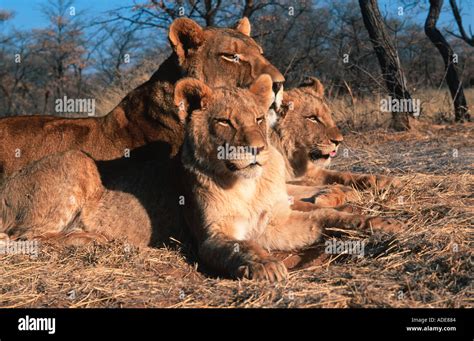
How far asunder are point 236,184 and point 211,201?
0.19 meters

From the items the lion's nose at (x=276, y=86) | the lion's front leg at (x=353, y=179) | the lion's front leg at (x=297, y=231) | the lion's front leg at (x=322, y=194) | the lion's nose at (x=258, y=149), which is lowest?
the lion's front leg at (x=297, y=231)

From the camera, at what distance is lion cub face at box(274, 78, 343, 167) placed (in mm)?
5477

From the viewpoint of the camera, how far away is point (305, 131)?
5.53 metres

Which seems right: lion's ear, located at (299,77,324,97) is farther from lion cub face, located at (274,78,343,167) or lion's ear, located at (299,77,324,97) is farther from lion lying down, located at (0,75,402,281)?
lion lying down, located at (0,75,402,281)

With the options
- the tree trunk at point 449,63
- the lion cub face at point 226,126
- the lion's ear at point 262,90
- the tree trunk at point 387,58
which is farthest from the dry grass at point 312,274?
the tree trunk at point 449,63

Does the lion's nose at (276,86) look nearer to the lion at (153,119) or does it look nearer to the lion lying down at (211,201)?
the lion at (153,119)

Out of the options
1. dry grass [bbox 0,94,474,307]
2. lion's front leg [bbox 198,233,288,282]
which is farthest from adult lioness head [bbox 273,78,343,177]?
lion's front leg [bbox 198,233,288,282]

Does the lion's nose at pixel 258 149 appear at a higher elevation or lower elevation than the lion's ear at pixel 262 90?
lower

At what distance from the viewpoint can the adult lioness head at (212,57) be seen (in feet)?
17.6

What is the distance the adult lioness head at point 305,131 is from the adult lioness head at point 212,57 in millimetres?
403

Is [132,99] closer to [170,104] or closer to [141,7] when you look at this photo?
[170,104]

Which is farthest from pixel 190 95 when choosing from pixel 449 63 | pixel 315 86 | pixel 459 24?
pixel 459 24

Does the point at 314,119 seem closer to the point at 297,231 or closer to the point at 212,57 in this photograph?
the point at 212,57

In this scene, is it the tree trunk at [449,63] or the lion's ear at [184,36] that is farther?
the tree trunk at [449,63]
